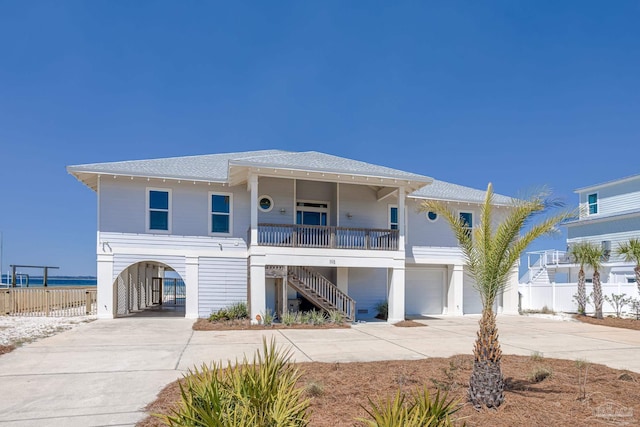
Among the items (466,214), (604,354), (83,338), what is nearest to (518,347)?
(604,354)

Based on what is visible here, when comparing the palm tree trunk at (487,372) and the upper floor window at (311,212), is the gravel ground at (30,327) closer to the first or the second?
the upper floor window at (311,212)

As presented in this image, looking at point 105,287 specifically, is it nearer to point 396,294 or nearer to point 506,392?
point 396,294

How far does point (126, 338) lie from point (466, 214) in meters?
15.4

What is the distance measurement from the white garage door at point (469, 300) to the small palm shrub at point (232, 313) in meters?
11.0

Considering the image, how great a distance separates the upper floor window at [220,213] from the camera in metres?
17.5

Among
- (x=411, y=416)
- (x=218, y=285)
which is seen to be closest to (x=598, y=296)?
(x=218, y=285)

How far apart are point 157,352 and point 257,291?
18.0ft

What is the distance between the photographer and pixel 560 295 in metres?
21.8

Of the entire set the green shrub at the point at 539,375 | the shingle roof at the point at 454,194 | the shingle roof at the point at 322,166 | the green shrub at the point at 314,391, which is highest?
the shingle roof at the point at 322,166

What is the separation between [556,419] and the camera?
5.36 metres

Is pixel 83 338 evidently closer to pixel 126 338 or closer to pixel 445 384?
pixel 126 338

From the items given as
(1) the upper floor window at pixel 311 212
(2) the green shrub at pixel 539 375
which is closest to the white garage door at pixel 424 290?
(1) the upper floor window at pixel 311 212

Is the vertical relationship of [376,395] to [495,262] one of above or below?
below

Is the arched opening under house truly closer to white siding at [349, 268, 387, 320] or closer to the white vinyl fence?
white siding at [349, 268, 387, 320]
